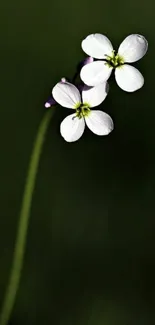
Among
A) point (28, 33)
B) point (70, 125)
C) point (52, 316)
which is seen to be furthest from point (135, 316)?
point (28, 33)

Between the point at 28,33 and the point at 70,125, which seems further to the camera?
the point at 28,33

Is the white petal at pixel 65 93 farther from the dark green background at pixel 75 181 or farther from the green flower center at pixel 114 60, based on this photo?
the dark green background at pixel 75 181

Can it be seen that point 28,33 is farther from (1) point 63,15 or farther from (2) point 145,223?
(2) point 145,223

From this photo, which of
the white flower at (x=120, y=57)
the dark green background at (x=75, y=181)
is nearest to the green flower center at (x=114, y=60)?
the white flower at (x=120, y=57)

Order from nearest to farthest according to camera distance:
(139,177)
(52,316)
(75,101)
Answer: (75,101)
(52,316)
(139,177)

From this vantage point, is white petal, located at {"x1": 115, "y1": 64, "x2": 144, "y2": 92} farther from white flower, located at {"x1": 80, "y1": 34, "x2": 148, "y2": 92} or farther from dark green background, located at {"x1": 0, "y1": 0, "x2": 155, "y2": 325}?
dark green background, located at {"x1": 0, "y1": 0, "x2": 155, "y2": 325}

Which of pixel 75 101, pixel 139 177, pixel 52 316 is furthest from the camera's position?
pixel 139 177

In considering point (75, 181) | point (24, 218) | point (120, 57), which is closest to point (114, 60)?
point (120, 57)

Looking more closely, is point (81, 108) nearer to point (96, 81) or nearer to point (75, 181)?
point (96, 81)
